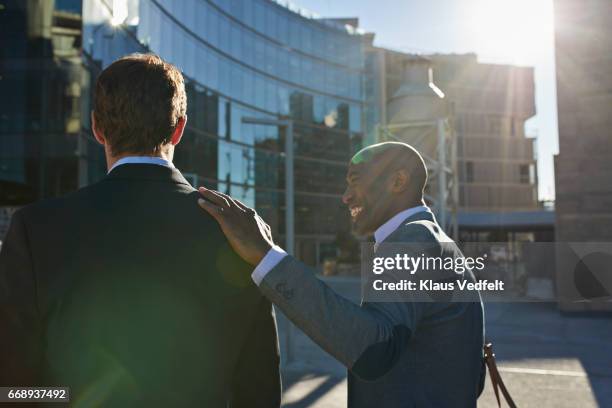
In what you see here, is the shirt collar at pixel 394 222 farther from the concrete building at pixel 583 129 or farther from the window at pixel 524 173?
the window at pixel 524 173

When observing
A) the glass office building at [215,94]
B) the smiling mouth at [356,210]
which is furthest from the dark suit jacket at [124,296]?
the glass office building at [215,94]

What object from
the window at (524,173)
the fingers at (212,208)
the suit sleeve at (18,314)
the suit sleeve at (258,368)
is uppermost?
the window at (524,173)

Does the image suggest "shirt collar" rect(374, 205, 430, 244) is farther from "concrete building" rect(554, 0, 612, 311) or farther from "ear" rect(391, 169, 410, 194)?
"concrete building" rect(554, 0, 612, 311)

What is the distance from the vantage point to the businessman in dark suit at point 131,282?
60.9 inches

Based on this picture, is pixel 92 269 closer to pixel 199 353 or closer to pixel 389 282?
pixel 199 353

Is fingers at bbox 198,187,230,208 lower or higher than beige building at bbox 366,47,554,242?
lower

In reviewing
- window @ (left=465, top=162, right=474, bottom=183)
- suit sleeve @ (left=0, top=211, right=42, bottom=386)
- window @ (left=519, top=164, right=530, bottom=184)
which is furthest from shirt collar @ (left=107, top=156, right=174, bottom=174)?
window @ (left=519, top=164, right=530, bottom=184)

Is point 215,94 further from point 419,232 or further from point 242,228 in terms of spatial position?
point 242,228

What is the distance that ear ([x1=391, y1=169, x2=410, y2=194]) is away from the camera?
7.25 ft

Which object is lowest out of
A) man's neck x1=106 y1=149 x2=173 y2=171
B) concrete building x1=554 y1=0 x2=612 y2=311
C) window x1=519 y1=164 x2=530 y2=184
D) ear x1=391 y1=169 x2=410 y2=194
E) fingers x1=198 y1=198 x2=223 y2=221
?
fingers x1=198 y1=198 x2=223 y2=221

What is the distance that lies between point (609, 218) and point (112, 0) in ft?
73.6

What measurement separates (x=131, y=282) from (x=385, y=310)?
740 millimetres

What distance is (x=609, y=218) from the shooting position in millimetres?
15234

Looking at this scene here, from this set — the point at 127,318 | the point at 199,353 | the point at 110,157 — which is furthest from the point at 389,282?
the point at 110,157
